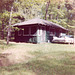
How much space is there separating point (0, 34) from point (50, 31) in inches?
475

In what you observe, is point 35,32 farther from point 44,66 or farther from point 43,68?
point 43,68

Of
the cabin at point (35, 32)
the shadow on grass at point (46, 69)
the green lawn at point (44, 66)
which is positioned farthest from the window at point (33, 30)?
the shadow on grass at point (46, 69)

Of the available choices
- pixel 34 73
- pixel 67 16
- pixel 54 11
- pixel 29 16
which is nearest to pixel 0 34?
pixel 29 16

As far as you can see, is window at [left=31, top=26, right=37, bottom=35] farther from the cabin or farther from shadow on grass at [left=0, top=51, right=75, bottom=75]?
shadow on grass at [left=0, top=51, right=75, bottom=75]

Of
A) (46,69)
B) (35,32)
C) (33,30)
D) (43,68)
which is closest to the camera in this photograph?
(46,69)

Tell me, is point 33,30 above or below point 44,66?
above

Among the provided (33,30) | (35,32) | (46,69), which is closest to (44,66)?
(46,69)

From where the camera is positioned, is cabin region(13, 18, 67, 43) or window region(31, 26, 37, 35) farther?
window region(31, 26, 37, 35)

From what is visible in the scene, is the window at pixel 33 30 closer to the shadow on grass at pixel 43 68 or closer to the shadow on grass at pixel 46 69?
the shadow on grass at pixel 43 68

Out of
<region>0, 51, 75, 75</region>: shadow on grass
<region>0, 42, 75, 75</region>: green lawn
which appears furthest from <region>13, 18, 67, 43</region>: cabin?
<region>0, 51, 75, 75</region>: shadow on grass

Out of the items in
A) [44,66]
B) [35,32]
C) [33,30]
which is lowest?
[44,66]

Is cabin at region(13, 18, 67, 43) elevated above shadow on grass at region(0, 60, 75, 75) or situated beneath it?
elevated above

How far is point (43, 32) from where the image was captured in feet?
67.9

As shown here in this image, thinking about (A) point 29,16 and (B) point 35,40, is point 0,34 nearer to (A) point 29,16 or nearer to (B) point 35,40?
(A) point 29,16
